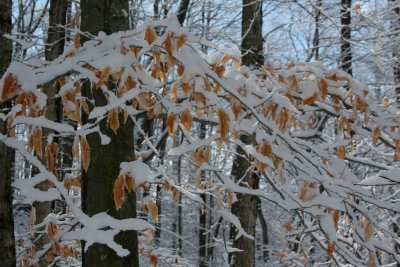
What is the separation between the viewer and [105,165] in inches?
95.8

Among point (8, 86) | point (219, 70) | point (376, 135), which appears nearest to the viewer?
point (8, 86)

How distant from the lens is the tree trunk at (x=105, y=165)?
242 centimetres

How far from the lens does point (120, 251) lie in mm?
1652

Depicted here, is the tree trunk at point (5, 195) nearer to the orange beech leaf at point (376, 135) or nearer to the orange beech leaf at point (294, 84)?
the orange beech leaf at point (294, 84)

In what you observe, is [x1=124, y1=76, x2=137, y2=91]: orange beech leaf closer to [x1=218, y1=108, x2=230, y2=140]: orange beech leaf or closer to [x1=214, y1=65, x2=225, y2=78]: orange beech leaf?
[x1=218, y1=108, x2=230, y2=140]: orange beech leaf

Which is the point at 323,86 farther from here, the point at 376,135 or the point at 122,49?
the point at 122,49

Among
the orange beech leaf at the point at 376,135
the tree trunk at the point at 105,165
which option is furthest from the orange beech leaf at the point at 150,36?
the orange beech leaf at the point at 376,135

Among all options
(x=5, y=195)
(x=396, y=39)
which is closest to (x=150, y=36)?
(x=5, y=195)

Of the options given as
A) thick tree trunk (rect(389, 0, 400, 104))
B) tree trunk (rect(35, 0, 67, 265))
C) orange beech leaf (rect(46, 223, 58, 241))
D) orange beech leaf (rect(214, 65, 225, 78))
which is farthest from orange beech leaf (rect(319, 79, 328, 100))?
thick tree trunk (rect(389, 0, 400, 104))

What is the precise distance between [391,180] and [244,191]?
93 cm

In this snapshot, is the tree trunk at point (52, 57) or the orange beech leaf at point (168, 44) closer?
the orange beech leaf at point (168, 44)

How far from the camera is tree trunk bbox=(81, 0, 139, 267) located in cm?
242

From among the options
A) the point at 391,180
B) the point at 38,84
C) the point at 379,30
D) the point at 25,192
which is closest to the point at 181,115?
the point at 38,84

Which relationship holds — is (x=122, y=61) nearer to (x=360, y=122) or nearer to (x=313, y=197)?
(x=313, y=197)
